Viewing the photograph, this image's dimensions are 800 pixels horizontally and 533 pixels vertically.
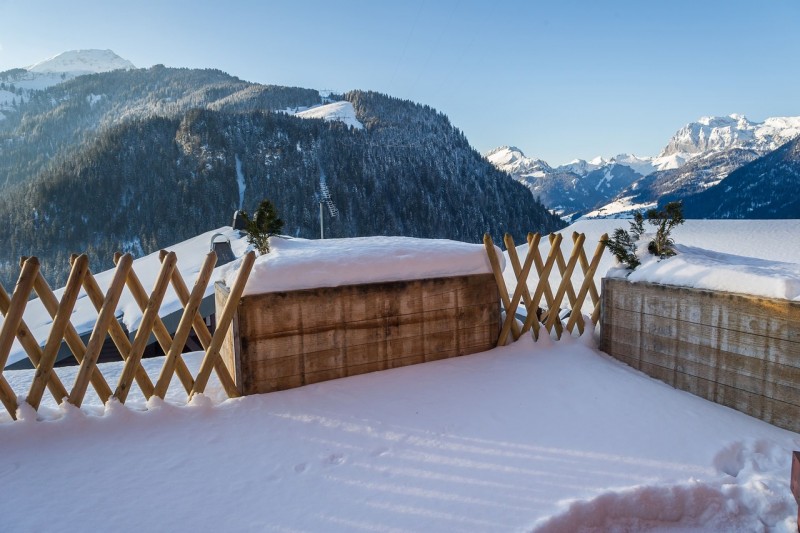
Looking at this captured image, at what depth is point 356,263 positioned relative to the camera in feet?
13.6

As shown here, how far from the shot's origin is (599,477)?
8.90 ft

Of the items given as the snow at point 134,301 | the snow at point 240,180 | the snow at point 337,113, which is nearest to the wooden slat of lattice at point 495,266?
the snow at point 134,301

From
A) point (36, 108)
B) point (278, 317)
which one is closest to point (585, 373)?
point (278, 317)

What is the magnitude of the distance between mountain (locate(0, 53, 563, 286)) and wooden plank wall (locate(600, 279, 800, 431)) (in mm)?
78015

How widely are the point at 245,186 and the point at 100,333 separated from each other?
3847 inches

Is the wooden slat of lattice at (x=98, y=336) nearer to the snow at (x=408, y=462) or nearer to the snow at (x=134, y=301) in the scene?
the snow at (x=408, y=462)

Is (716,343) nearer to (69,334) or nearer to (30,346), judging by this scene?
(69,334)

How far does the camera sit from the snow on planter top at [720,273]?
3.35m

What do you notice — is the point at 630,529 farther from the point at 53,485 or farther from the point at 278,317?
the point at 53,485

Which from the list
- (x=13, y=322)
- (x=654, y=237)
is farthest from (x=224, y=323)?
(x=654, y=237)

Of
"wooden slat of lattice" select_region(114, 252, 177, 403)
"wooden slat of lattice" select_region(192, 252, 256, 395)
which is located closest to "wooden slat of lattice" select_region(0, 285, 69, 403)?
"wooden slat of lattice" select_region(114, 252, 177, 403)

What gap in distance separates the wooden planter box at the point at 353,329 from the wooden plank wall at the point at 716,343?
1.42 meters

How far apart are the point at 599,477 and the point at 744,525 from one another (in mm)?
746

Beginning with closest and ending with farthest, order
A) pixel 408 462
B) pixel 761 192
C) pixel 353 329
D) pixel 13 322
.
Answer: pixel 408 462 < pixel 13 322 < pixel 353 329 < pixel 761 192
